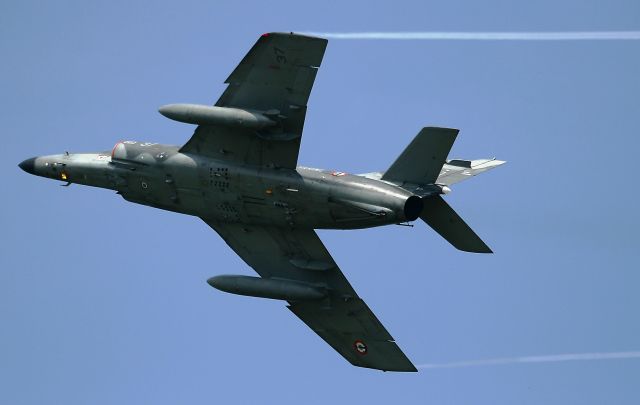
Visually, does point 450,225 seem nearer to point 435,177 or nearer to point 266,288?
point 435,177

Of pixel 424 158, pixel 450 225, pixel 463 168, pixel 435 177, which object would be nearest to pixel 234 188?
pixel 424 158

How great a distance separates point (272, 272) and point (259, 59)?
6.13 metres

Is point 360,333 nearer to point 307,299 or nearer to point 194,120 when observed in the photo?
point 307,299

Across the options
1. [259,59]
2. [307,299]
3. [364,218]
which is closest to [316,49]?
[259,59]

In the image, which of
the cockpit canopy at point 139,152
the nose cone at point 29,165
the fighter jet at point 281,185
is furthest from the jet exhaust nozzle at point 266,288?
the nose cone at point 29,165

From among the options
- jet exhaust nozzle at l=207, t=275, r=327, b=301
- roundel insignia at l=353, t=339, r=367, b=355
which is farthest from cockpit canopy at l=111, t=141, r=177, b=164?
roundel insignia at l=353, t=339, r=367, b=355

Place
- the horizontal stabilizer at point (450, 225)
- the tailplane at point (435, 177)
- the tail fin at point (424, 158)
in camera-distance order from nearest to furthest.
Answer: the tail fin at point (424, 158) < the tailplane at point (435, 177) < the horizontal stabilizer at point (450, 225)

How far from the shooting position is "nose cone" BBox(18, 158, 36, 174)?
1652 inches

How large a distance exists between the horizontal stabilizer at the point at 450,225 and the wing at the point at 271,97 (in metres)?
3.21

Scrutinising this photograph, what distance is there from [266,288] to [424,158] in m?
5.40

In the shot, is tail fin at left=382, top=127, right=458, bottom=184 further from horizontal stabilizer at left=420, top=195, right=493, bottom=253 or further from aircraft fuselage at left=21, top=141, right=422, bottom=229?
horizontal stabilizer at left=420, top=195, right=493, bottom=253

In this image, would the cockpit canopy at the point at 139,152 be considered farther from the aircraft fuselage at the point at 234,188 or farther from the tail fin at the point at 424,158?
the tail fin at the point at 424,158

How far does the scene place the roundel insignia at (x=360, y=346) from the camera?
4116 cm

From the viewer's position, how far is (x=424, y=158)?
3675 centimetres
